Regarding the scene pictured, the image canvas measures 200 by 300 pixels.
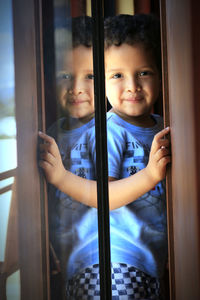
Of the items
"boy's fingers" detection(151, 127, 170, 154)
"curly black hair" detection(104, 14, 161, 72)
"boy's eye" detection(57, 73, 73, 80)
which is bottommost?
"boy's fingers" detection(151, 127, 170, 154)

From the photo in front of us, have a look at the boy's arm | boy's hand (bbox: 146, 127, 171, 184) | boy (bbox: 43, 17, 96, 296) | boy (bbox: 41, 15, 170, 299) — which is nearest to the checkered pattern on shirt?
boy (bbox: 41, 15, 170, 299)

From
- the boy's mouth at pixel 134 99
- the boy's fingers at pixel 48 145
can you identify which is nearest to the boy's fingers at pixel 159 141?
the boy's mouth at pixel 134 99

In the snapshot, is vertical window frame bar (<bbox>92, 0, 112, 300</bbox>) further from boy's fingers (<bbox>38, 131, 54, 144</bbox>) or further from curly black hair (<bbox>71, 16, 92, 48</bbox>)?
boy's fingers (<bbox>38, 131, 54, 144</bbox>)

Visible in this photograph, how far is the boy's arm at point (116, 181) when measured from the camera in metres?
1.34

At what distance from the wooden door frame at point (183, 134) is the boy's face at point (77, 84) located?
29 centimetres

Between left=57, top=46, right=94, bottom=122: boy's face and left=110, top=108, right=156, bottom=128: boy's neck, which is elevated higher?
left=57, top=46, right=94, bottom=122: boy's face

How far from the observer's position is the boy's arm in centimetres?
134

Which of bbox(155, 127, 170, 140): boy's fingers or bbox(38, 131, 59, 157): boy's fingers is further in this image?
bbox(155, 127, 170, 140): boy's fingers

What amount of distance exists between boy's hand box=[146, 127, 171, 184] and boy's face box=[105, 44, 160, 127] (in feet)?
0.25

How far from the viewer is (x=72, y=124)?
1.43 m

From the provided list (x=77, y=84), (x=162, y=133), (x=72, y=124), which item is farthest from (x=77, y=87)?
(x=162, y=133)

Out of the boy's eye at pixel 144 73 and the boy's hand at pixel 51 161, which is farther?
the boy's eye at pixel 144 73

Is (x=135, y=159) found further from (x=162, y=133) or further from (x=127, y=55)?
(x=127, y=55)

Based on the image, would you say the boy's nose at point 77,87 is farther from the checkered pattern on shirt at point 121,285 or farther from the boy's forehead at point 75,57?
the checkered pattern on shirt at point 121,285
